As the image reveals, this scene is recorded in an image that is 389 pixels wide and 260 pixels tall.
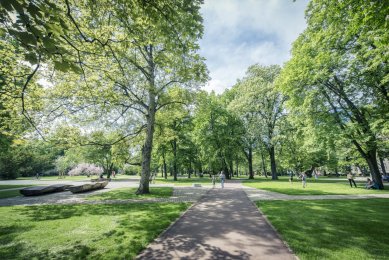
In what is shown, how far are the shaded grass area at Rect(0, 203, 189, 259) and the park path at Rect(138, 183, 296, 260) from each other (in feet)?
1.76

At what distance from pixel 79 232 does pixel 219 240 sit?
4.52 m

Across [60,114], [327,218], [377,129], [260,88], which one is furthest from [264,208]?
[260,88]

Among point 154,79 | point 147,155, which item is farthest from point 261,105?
point 147,155

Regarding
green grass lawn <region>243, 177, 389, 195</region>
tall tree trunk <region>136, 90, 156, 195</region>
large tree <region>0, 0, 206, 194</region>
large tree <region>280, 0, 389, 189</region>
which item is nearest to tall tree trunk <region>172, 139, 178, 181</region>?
green grass lawn <region>243, 177, 389, 195</region>

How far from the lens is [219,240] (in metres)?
6.26

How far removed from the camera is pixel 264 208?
1067 centimetres

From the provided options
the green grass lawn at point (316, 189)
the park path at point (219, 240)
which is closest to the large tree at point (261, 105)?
the green grass lawn at point (316, 189)

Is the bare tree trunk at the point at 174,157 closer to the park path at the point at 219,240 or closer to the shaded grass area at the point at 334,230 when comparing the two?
the shaded grass area at the point at 334,230

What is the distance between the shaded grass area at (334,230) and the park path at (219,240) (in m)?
0.50

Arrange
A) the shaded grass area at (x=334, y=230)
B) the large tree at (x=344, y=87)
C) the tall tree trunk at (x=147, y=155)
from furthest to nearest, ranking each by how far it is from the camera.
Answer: the tall tree trunk at (x=147, y=155) < the large tree at (x=344, y=87) < the shaded grass area at (x=334, y=230)

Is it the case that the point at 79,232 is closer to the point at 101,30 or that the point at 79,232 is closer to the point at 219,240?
the point at 219,240

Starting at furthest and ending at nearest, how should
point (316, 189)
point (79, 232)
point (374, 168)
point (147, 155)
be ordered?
point (374, 168) < point (316, 189) < point (147, 155) < point (79, 232)

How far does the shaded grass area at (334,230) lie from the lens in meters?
5.19

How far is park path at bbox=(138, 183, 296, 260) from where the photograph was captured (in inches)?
→ 208
